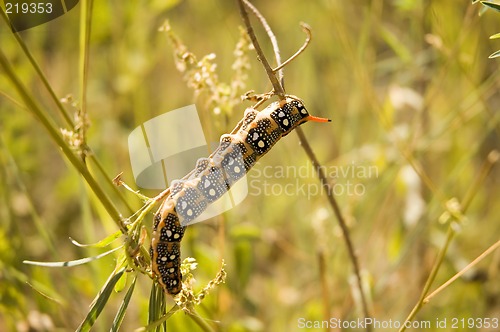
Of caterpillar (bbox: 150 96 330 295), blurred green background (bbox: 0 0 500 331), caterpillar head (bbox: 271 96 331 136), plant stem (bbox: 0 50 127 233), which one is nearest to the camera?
plant stem (bbox: 0 50 127 233)

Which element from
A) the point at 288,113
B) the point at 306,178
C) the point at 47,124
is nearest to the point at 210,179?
the point at 288,113

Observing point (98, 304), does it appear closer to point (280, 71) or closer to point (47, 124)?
point (47, 124)

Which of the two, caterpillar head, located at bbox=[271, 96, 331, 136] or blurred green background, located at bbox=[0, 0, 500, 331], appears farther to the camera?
blurred green background, located at bbox=[0, 0, 500, 331]

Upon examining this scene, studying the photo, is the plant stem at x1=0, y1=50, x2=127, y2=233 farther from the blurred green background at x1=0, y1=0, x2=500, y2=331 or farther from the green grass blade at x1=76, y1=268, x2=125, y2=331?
the blurred green background at x1=0, y1=0, x2=500, y2=331

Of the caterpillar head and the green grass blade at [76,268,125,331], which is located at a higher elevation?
the caterpillar head

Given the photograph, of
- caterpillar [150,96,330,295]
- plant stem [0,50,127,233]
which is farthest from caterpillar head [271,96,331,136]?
plant stem [0,50,127,233]

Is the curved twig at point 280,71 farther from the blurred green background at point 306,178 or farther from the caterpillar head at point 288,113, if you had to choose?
the blurred green background at point 306,178

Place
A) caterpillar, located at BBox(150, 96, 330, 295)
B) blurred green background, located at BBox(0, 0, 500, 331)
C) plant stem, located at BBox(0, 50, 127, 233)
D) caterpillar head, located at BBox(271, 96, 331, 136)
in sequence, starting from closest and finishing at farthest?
plant stem, located at BBox(0, 50, 127, 233) → caterpillar, located at BBox(150, 96, 330, 295) → caterpillar head, located at BBox(271, 96, 331, 136) → blurred green background, located at BBox(0, 0, 500, 331)
